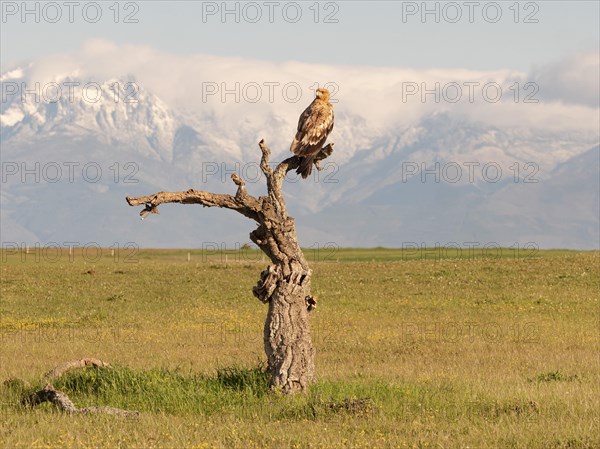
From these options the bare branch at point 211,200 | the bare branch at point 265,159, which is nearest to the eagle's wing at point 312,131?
the bare branch at point 265,159

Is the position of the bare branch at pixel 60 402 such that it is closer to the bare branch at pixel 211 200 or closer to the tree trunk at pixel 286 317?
the tree trunk at pixel 286 317

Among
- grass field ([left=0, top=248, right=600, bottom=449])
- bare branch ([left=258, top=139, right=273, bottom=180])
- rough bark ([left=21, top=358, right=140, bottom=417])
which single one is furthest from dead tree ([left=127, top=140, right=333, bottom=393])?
rough bark ([left=21, top=358, right=140, bottom=417])

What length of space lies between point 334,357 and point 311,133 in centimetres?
1010

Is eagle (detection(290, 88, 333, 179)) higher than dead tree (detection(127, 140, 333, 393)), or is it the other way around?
eagle (detection(290, 88, 333, 179))

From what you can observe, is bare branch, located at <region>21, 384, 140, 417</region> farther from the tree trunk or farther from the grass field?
the tree trunk

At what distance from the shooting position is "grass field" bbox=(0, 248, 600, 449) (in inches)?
610

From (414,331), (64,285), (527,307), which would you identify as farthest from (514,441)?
(64,285)

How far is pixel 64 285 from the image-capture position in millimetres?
50875

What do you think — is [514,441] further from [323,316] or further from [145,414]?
[323,316]

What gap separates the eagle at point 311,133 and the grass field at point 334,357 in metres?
3.95

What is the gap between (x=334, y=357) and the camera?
26.8 meters

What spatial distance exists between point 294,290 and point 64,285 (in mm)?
34770

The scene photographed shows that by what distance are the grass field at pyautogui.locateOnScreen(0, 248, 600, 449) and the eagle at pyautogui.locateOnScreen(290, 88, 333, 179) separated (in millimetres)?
3947

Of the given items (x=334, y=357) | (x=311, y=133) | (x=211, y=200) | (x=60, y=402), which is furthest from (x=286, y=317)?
(x=334, y=357)
